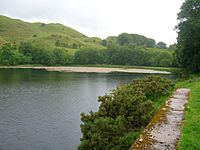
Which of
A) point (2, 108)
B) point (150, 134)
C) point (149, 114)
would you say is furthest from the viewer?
point (2, 108)

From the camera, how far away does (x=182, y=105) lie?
2394 cm

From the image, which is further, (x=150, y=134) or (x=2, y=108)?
(x=2, y=108)

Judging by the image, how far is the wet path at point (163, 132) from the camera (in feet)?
44.6

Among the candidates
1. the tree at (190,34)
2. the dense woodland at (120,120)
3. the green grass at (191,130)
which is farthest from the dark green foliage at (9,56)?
the green grass at (191,130)

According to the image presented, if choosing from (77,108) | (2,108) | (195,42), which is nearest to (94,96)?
(77,108)

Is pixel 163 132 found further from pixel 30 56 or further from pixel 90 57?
pixel 90 57

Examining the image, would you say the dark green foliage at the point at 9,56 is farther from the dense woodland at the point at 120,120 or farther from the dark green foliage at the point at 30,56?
the dense woodland at the point at 120,120

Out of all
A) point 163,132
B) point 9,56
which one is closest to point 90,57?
point 9,56

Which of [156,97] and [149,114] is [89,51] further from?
[149,114]

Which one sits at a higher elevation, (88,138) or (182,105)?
(182,105)

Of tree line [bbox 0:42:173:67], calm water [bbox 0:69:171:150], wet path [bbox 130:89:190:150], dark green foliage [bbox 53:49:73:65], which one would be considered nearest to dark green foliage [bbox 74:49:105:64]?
tree line [bbox 0:42:173:67]

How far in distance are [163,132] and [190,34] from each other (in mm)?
42155

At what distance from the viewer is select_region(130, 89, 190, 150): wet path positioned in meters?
13.6

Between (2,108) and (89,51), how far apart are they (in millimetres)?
130597
